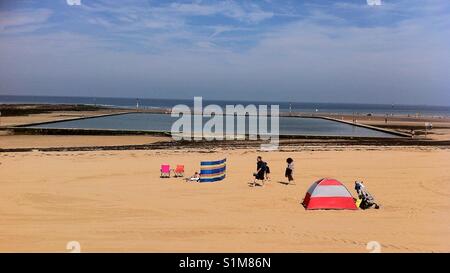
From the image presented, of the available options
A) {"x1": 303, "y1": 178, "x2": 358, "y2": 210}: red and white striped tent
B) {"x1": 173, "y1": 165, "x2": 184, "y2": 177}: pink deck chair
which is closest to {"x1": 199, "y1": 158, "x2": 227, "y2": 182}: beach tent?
{"x1": 173, "y1": 165, "x2": 184, "y2": 177}: pink deck chair

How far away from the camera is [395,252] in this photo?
8961 mm

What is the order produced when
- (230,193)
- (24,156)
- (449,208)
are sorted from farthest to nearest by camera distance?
(24,156) → (230,193) → (449,208)

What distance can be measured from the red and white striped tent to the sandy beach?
32 cm

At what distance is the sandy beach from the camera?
31.0ft

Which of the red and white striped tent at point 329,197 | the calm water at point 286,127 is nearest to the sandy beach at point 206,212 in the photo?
the red and white striped tent at point 329,197

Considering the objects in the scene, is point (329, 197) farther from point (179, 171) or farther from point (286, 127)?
point (286, 127)

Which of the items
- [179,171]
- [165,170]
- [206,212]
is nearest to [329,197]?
[206,212]

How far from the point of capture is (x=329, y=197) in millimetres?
12391

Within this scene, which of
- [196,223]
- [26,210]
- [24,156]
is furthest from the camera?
[24,156]

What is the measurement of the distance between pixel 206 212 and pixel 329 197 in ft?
11.0
